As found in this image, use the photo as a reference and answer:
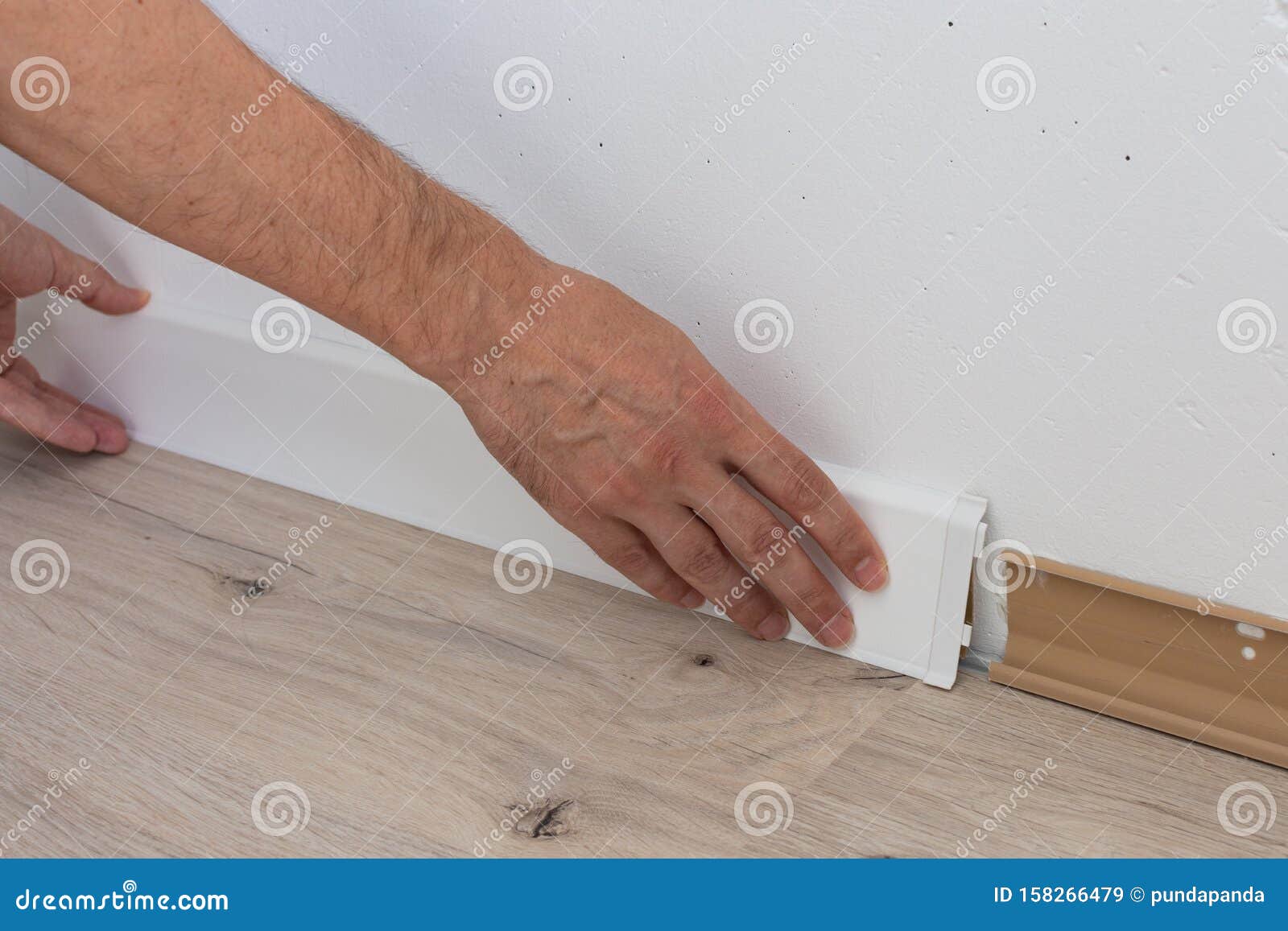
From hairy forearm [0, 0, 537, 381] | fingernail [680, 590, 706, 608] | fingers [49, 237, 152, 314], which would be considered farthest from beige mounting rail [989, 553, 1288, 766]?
fingers [49, 237, 152, 314]

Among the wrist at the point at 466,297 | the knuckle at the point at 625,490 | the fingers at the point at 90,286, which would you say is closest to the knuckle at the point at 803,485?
the knuckle at the point at 625,490

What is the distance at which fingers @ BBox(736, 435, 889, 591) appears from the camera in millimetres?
778

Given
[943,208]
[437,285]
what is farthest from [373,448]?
[943,208]

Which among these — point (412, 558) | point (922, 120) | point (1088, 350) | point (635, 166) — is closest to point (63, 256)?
point (412, 558)

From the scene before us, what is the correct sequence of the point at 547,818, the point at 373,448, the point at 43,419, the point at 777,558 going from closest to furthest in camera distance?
the point at 547,818
the point at 777,558
the point at 373,448
the point at 43,419

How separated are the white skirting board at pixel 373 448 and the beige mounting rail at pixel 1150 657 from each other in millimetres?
52

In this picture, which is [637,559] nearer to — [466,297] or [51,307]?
[466,297]

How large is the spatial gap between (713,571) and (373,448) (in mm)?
375

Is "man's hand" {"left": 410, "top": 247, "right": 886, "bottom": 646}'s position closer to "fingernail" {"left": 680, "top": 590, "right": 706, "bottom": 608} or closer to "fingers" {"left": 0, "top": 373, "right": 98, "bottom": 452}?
"fingernail" {"left": 680, "top": 590, "right": 706, "bottom": 608}

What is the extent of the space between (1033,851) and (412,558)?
57cm

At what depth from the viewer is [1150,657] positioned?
76cm

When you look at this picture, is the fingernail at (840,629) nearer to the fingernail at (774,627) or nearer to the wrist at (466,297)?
the fingernail at (774,627)

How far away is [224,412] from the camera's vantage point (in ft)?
3.64

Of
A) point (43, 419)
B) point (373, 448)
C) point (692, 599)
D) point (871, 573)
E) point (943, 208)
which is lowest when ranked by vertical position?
point (43, 419)
